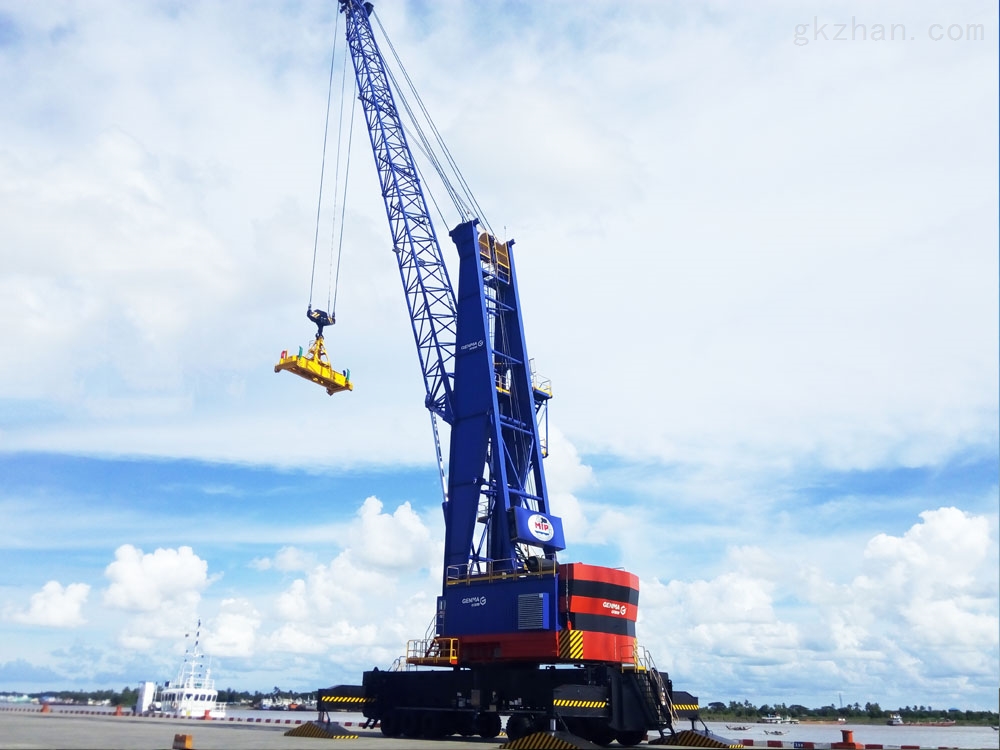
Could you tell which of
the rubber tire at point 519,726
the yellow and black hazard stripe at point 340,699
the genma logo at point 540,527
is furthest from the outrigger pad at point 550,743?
the yellow and black hazard stripe at point 340,699

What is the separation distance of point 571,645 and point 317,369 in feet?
67.7

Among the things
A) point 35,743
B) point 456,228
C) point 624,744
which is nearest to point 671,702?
point 624,744

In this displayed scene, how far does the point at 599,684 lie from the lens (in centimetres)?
3300

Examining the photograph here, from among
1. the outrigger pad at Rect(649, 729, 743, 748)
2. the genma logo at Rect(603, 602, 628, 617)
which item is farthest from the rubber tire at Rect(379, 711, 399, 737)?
the outrigger pad at Rect(649, 729, 743, 748)

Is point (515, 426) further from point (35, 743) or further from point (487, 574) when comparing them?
point (35, 743)

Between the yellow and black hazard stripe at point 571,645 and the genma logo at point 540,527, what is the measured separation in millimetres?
6849

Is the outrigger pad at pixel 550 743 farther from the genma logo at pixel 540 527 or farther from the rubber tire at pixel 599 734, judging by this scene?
the genma logo at pixel 540 527

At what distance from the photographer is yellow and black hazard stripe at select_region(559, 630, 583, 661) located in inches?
1318

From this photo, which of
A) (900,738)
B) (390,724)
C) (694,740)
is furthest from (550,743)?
(900,738)

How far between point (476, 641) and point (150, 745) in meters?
14.7

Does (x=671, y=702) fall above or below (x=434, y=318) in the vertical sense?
below

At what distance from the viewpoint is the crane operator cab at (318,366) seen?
145 ft

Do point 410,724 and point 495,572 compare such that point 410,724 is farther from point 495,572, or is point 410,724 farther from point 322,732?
point 495,572

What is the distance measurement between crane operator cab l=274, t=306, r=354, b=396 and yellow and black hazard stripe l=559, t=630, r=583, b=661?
1970cm
